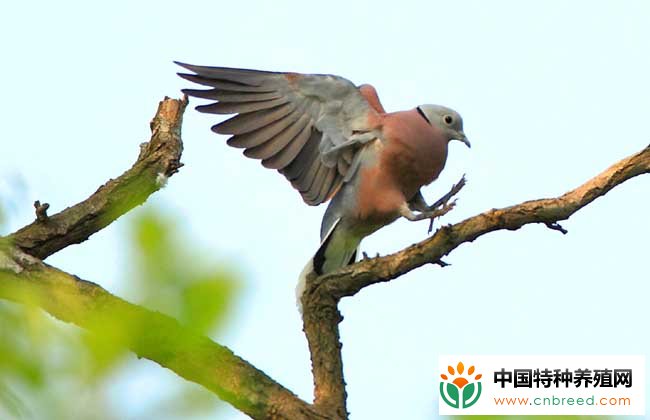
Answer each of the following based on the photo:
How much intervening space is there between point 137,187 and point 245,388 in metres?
1.63

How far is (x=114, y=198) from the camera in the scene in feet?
17.7

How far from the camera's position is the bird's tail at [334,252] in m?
6.41

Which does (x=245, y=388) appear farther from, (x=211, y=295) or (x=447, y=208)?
(x=211, y=295)

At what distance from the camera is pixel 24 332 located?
121 cm

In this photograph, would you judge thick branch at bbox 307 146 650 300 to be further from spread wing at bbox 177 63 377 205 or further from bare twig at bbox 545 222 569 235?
spread wing at bbox 177 63 377 205

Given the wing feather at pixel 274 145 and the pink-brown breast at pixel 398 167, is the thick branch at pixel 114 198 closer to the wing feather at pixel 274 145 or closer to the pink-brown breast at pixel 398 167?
the wing feather at pixel 274 145

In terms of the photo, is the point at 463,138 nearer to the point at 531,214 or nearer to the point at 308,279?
the point at 308,279

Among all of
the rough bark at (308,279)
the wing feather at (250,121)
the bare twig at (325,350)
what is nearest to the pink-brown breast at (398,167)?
the wing feather at (250,121)

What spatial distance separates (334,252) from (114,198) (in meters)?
1.76

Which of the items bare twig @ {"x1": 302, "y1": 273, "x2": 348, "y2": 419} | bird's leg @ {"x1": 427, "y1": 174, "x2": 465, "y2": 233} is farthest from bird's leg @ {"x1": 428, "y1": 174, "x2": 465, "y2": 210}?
bare twig @ {"x1": 302, "y1": 273, "x2": 348, "y2": 419}

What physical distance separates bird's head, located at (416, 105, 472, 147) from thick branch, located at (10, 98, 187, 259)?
2.04m

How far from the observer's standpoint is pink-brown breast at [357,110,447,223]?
6574mm

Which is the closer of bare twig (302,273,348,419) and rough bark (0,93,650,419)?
rough bark (0,93,650,419)

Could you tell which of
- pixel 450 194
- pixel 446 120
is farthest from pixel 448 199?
pixel 446 120
